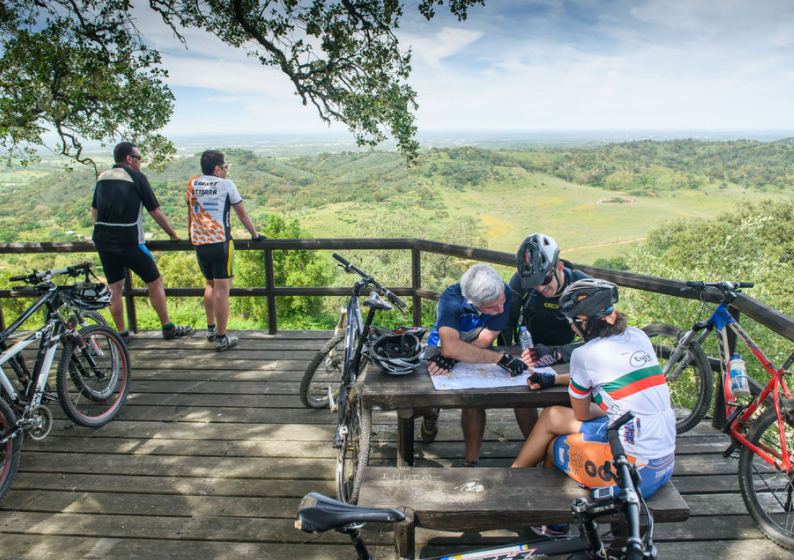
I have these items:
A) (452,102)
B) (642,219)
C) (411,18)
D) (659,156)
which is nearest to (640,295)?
(452,102)

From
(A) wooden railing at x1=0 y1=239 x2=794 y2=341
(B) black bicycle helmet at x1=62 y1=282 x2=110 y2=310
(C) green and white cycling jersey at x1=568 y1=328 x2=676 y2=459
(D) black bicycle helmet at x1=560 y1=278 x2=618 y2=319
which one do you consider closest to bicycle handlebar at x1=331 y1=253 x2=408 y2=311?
(D) black bicycle helmet at x1=560 y1=278 x2=618 y2=319

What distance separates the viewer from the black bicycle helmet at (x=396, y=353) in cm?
245

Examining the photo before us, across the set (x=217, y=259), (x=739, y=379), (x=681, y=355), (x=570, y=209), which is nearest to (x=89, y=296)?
(x=217, y=259)

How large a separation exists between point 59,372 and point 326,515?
9.04ft

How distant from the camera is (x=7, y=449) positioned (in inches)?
→ 104

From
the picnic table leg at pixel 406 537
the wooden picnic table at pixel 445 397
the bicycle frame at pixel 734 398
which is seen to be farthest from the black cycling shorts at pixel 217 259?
the bicycle frame at pixel 734 398

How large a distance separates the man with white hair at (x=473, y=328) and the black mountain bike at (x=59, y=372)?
92.6 inches

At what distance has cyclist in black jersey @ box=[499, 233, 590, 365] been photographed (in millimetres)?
2680

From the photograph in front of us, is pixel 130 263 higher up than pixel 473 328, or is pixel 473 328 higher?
pixel 130 263

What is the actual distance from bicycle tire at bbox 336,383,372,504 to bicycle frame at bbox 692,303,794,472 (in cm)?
189

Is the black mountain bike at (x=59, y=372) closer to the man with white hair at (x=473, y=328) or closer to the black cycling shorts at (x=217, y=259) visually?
the black cycling shorts at (x=217, y=259)

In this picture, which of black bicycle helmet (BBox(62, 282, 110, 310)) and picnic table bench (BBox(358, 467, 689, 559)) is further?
black bicycle helmet (BBox(62, 282, 110, 310))

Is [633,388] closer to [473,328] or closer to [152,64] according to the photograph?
[473,328]

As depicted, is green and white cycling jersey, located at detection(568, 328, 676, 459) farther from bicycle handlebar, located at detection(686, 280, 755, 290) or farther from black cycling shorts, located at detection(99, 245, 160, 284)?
black cycling shorts, located at detection(99, 245, 160, 284)
